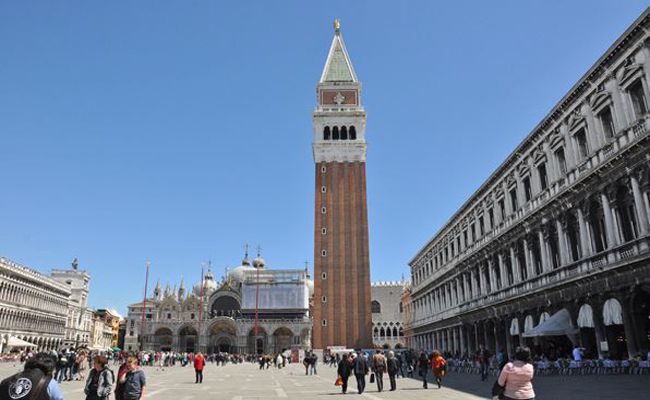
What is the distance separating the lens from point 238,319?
83188 mm

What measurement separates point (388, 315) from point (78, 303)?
188ft

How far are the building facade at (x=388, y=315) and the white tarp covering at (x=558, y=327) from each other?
192ft

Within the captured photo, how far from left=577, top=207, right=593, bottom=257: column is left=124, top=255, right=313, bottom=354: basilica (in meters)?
61.2

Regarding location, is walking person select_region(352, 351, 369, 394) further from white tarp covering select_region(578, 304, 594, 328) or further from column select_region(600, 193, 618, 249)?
column select_region(600, 193, 618, 249)

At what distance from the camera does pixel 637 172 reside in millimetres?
20562

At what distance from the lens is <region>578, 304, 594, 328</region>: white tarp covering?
76.3ft

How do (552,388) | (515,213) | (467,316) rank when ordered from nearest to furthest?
(552,388) < (515,213) < (467,316)

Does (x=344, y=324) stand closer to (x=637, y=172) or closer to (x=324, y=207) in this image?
(x=324, y=207)

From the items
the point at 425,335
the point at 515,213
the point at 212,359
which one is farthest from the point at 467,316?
the point at 212,359

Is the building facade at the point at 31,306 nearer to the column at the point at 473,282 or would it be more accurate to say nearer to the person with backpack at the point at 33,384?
the column at the point at 473,282

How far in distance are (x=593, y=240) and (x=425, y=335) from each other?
37542mm

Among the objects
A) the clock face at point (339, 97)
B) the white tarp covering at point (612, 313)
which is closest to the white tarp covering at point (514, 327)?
the white tarp covering at point (612, 313)

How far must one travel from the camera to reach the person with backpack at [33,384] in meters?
4.87

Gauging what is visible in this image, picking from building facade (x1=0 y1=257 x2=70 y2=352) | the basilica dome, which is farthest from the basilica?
building facade (x1=0 y1=257 x2=70 y2=352)
